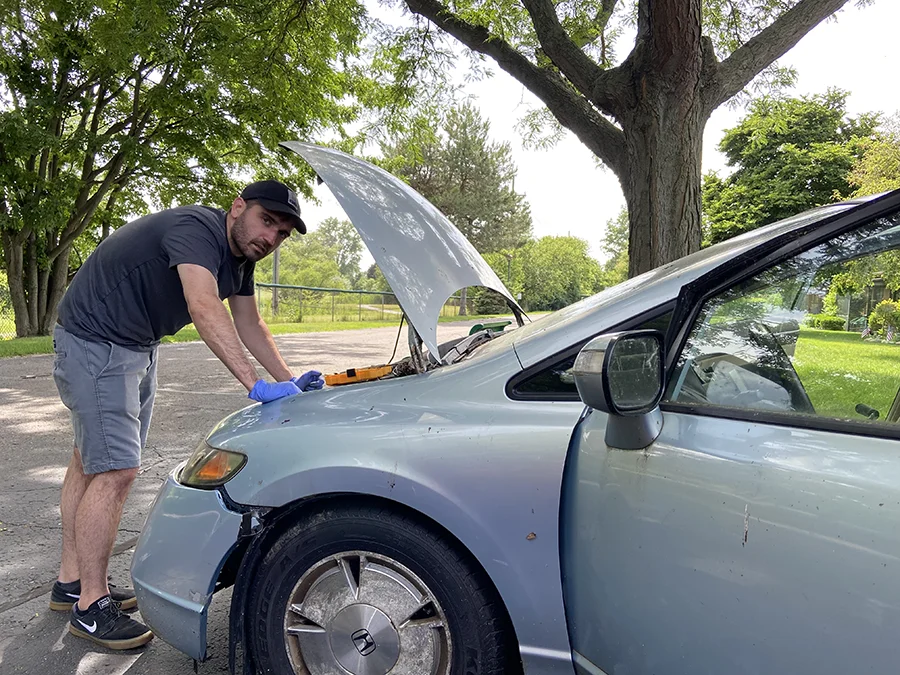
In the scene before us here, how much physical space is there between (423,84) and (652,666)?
9.24 meters

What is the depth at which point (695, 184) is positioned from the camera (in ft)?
18.5

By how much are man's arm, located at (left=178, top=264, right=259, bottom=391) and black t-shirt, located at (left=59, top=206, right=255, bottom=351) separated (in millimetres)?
102

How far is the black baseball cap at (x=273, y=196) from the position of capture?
8.40 ft

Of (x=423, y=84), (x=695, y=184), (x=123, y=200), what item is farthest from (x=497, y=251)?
(x=695, y=184)

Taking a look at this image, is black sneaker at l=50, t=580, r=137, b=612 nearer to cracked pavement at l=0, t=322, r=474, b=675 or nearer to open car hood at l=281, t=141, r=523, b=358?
cracked pavement at l=0, t=322, r=474, b=675

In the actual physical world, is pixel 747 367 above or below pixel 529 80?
below

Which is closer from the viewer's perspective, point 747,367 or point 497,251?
point 747,367

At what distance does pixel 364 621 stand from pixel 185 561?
60 centimetres

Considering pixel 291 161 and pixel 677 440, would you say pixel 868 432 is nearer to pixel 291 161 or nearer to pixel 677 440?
pixel 677 440

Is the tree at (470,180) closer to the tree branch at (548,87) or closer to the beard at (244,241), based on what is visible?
the tree branch at (548,87)

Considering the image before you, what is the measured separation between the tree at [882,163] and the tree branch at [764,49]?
13367 millimetres

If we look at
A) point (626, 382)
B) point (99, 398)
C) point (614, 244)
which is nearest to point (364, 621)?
point (626, 382)

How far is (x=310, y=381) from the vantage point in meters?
2.39

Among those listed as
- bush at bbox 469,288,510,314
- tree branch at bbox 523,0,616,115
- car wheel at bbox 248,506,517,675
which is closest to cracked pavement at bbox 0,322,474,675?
bush at bbox 469,288,510,314
